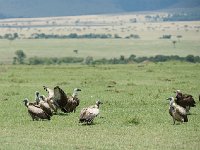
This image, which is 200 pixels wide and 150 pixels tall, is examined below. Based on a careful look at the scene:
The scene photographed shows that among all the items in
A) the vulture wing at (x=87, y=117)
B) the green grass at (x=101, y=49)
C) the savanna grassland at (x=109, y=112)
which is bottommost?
the green grass at (x=101, y=49)

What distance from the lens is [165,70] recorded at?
4453 cm

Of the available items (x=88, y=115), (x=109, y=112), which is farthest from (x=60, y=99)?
(x=88, y=115)

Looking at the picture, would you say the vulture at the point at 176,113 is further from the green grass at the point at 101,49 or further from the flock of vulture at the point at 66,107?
the green grass at the point at 101,49

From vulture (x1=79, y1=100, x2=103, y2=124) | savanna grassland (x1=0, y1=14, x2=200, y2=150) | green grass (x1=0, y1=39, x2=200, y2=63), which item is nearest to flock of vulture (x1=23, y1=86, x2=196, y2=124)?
vulture (x1=79, y1=100, x2=103, y2=124)

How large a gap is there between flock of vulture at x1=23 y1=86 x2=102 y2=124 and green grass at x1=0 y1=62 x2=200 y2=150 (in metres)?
0.28

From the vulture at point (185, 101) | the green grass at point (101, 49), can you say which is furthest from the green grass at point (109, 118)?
the green grass at point (101, 49)

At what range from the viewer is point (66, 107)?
22.5m

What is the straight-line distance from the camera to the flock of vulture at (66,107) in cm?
1947

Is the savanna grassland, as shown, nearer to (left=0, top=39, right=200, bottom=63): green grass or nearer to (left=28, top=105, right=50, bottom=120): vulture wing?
(left=28, top=105, right=50, bottom=120): vulture wing

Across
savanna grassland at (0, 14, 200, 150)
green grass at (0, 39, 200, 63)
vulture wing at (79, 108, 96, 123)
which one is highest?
vulture wing at (79, 108, 96, 123)

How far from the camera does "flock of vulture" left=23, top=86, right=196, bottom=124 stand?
1947 cm

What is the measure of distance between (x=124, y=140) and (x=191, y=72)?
2648 centimetres

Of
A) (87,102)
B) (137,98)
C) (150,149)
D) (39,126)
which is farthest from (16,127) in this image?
(137,98)

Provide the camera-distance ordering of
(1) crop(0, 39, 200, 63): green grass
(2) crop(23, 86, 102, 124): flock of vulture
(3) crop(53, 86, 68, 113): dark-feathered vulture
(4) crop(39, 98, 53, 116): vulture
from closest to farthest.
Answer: (2) crop(23, 86, 102, 124): flock of vulture, (4) crop(39, 98, 53, 116): vulture, (3) crop(53, 86, 68, 113): dark-feathered vulture, (1) crop(0, 39, 200, 63): green grass
